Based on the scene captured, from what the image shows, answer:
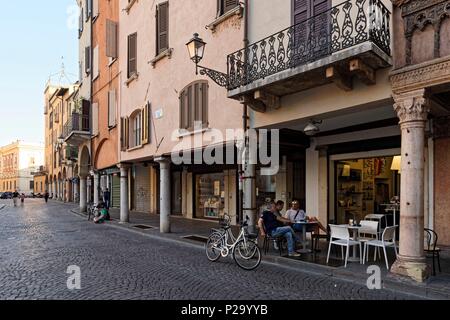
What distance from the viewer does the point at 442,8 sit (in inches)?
256

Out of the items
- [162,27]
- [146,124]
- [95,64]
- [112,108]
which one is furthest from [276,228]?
[95,64]

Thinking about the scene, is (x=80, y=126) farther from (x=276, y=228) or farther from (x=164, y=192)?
(x=276, y=228)

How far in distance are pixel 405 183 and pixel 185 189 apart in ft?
49.1

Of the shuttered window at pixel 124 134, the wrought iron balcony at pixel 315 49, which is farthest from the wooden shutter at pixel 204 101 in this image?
the shuttered window at pixel 124 134

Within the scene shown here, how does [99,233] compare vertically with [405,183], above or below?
below

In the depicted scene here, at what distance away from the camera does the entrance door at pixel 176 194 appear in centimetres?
2178

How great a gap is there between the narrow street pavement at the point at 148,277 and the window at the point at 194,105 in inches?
157

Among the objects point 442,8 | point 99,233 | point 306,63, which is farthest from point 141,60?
point 442,8

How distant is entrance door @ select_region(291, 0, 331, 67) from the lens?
304 inches

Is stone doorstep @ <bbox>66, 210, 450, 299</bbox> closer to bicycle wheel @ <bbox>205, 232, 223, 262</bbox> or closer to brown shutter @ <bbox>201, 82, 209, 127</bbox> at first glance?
bicycle wheel @ <bbox>205, 232, 223, 262</bbox>

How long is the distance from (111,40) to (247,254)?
48.1 feet

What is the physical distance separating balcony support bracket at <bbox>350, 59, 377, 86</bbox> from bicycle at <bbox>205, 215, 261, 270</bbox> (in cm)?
397

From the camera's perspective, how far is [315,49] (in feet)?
25.9

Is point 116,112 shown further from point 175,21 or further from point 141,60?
point 175,21
